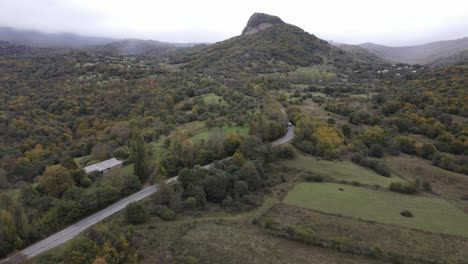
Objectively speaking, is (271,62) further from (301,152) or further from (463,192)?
(463,192)

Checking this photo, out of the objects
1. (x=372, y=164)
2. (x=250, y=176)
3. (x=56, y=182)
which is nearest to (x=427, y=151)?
(x=372, y=164)

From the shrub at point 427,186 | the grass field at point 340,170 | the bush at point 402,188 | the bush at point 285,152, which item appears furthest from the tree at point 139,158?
the shrub at point 427,186

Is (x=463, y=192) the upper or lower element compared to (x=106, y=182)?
lower

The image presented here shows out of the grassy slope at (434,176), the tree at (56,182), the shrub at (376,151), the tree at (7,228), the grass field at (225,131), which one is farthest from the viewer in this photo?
the shrub at (376,151)

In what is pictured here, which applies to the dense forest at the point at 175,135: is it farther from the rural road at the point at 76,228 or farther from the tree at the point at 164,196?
the rural road at the point at 76,228

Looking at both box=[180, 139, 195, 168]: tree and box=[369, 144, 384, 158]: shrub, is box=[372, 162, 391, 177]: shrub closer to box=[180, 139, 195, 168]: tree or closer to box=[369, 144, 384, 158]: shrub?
box=[369, 144, 384, 158]: shrub

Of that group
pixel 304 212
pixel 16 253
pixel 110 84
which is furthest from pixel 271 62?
pixel 16 253

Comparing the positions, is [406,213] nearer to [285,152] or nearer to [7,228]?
[285,152]
